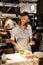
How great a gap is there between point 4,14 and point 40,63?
1.72 meters

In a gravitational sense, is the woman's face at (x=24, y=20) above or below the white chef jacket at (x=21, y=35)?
above

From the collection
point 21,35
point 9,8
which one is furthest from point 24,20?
point 9,8

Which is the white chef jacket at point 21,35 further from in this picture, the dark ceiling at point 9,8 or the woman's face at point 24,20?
the dark ceiling at point 9,8

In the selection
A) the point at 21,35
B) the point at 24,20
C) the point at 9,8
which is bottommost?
the point at 21,35

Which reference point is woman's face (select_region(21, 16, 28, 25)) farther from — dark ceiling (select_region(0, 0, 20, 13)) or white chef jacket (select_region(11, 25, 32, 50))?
dark ceiling (select_region(0, 0, 20, 13))

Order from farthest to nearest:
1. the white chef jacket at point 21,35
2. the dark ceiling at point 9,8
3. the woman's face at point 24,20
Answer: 1. the dark ceiling at point 9,8
2. the white chef jacket at point 21,35
3. the woman's face at point 24,20

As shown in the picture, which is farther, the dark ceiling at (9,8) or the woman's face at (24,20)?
the dark ceiling at (9,8)

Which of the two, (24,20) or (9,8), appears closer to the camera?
(24,20)

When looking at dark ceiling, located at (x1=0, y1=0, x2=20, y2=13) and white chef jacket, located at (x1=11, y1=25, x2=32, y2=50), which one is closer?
white chef jacket, located at (x1=11, y1=25, x2=32, y2=50)

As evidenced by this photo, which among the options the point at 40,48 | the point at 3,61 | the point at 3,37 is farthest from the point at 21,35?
the point at 3,61

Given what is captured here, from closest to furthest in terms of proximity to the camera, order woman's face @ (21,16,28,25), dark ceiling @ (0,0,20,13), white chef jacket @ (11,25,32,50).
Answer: woman's face @ (21,16,28,25), white chef jacket @ (11,25,32,50), dark ceiling @ (0,0,20,13)

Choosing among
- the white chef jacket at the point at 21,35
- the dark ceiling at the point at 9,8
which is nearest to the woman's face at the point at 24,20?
the white chef jacket at the point at 21,35

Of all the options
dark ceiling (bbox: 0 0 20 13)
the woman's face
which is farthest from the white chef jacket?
dark ceiling (bbox: 0 0 20 13)

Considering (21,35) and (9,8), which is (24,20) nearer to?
(21,35)
